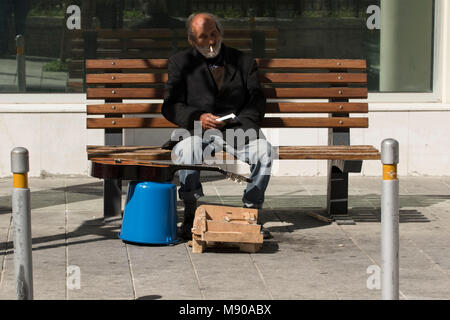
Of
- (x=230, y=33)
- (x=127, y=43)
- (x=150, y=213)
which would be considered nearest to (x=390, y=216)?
(x=150, y=213)

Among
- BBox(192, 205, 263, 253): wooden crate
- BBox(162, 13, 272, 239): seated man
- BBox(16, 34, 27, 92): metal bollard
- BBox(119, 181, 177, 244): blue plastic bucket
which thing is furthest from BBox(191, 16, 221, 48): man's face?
BBox(16, 34, 27, 92): metal bollard

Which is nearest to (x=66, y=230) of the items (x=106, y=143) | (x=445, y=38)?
(x=106, y=143)

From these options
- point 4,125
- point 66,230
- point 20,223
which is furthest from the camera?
point 4,125

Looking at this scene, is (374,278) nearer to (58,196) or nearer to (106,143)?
(106,143)

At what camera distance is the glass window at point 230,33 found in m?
9.28

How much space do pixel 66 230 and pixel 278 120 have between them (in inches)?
71.3

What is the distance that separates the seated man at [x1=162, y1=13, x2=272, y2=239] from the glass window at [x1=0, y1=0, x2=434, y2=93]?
2.40 meters

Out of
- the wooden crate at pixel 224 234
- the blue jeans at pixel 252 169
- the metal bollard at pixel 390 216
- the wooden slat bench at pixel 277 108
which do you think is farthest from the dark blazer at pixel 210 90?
the metal bollard at pixel 390 216

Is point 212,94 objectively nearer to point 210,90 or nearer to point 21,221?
point 210,90

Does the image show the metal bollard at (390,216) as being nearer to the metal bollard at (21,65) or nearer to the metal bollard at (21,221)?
the metal bollard at (21,221)

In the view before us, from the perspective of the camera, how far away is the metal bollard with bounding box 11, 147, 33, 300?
4.55 metres

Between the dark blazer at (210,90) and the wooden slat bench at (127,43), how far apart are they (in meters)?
2.39

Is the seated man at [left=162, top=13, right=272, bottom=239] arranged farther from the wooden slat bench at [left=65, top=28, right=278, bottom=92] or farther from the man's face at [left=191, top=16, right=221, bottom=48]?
the wooden slat bench at [left=65, top=28, right=278, bottom=92]

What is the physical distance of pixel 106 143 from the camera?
291 inches
